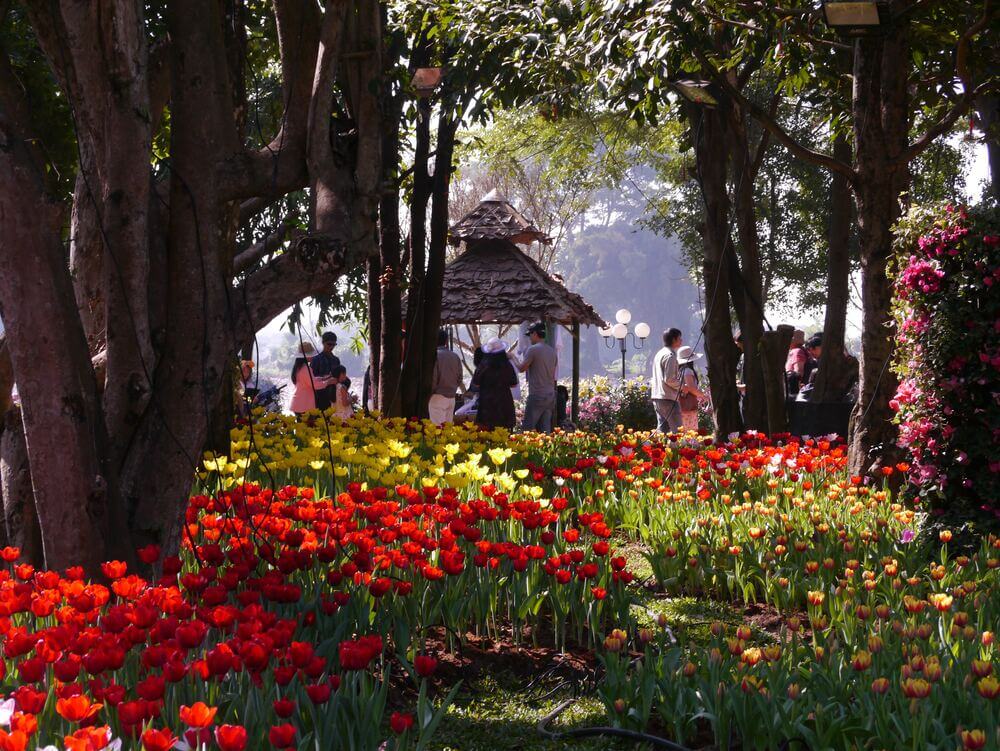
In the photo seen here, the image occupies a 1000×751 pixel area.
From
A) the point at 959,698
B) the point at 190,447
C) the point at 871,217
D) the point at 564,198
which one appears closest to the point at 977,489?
the point at 871,217

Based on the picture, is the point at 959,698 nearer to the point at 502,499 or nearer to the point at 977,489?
the point at 502,499

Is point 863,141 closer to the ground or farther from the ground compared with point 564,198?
closer to the ground

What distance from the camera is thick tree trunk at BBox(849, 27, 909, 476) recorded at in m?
7.57

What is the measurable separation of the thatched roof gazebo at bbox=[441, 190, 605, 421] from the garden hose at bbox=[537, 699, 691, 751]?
16220mm

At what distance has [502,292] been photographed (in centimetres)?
2039

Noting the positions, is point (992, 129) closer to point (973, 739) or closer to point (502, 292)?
point (973, 739)

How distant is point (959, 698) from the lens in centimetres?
310

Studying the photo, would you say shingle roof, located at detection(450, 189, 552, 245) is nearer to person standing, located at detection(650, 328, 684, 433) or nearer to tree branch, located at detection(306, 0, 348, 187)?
person standing, located at detection(650, 328, 684, 433)

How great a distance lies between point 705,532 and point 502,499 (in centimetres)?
136

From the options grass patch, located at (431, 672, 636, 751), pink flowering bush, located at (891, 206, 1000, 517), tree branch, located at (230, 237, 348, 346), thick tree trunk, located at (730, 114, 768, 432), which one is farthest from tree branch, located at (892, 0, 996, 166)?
grass patch, located at (431, 672, 636, 751)

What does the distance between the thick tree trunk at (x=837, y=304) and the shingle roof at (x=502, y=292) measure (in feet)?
22.6

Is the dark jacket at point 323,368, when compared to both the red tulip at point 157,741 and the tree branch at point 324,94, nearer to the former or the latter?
the tree branch at point 324,94

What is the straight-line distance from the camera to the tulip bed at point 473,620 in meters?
2.80

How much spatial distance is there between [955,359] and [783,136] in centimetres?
364
